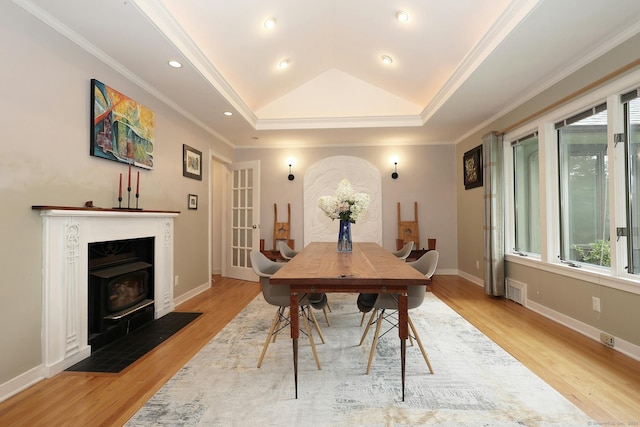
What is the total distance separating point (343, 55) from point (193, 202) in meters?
3.04

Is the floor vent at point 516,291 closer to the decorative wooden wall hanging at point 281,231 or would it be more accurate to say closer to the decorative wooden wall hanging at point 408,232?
the decorative wooden wall hanging at point 408,232

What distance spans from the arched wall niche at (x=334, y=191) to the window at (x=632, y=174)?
371 cm

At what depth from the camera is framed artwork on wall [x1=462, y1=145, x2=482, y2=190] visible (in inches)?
191

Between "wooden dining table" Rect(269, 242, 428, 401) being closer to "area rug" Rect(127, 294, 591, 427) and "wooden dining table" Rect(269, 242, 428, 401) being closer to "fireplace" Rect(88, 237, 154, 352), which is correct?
"area rug" Rect(127, 294, 591, 427)

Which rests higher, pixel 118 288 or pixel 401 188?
pixel 401 188

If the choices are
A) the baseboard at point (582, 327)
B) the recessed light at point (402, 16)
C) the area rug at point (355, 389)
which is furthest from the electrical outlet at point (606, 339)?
the recessed light at point (402, 16)

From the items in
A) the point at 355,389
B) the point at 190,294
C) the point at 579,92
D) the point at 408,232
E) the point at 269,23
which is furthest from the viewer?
the point at 408,232

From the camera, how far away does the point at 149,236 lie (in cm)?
329

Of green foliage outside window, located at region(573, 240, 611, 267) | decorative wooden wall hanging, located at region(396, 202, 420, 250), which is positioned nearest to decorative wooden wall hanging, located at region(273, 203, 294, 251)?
decorative wooden wall hanging, located at region(396, 202, 420, 250)

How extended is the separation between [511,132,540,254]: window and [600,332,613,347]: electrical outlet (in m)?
1.28

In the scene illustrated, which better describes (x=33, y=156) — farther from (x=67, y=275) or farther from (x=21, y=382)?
(x=21, y=382)

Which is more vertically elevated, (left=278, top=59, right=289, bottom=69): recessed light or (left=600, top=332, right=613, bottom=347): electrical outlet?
(left=278, top=59, right=289, bottom=69): recessed light

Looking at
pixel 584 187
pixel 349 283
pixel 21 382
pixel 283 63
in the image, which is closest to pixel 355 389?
pixel 349 283

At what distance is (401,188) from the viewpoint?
5973mm
